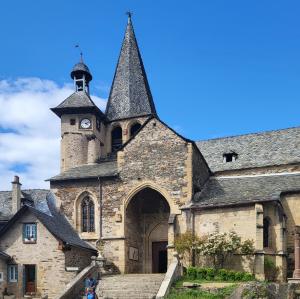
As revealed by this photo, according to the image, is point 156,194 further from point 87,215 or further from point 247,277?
point 247,277

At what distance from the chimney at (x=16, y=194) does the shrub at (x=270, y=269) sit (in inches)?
722

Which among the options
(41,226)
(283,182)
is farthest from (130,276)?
(283,182)

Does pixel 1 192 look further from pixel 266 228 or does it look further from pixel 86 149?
pixel 266 228

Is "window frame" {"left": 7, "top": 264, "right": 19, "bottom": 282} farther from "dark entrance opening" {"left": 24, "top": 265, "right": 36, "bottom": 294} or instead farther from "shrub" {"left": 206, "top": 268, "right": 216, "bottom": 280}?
"shrub" {"left": 206, "top": 268, "right": 216, "bottom": 280}

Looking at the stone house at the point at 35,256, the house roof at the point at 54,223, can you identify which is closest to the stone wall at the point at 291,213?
the house roof at the point at 54,223

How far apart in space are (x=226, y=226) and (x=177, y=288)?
22.2 feet

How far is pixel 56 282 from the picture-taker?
32594 mm

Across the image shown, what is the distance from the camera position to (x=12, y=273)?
33.7 m

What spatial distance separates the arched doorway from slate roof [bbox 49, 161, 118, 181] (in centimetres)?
270

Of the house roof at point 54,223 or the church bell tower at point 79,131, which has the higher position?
the church bell tower at point 79,131

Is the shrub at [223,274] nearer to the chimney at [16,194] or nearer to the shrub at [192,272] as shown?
the shrub at [192,272]

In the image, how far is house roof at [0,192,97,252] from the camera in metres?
33.9

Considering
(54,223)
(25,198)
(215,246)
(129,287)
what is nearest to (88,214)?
(54,223)

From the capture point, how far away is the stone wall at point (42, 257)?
32625 millimetres
